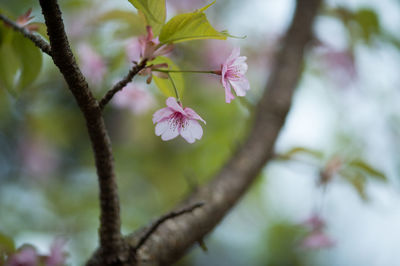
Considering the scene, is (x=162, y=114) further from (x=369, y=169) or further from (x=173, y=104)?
(x=369, y=169)

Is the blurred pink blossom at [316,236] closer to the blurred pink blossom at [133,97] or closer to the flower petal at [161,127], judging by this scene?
the blurred pink blossom at [133,97]

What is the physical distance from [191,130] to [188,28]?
11cm

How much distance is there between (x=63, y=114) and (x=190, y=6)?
23.4 inches

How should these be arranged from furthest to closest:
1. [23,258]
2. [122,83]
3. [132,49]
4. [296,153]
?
[296,153]
[132,49]
[23,258]
[122,83]

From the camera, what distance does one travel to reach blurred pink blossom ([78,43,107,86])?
860 millimetres

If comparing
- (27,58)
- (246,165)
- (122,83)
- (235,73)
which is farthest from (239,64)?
(246,165)

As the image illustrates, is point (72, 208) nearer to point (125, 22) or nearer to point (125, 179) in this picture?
point (125, 179)

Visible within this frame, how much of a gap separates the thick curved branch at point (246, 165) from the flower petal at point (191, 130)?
0.54ft

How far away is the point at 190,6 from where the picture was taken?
4.77 ft

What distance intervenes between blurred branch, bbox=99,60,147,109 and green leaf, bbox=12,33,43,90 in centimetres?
17

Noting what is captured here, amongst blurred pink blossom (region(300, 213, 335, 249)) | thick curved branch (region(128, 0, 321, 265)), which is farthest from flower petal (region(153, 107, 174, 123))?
blurred pink blossom (region(300, 213, 335, 249))

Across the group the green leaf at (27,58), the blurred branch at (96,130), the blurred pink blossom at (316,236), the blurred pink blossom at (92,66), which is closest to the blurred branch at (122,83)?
the blurred branch at (96,130)

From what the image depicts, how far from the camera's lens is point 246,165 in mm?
783

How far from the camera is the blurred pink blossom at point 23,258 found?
491 millimetres
